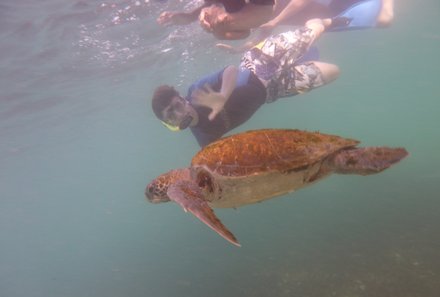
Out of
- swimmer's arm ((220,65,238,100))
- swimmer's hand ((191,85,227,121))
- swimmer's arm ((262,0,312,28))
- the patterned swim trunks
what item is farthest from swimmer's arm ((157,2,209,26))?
swimmer's arm ((262,0,312,28))

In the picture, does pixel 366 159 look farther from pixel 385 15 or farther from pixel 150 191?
pixel 385 15

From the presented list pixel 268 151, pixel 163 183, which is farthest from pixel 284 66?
pixel 163 183

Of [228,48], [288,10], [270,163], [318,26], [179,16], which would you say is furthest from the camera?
[288,10]

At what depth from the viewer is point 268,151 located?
9.91 ft

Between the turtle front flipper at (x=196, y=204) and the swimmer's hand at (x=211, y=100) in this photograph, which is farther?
the swimmer's hand at (x=211, y=100)

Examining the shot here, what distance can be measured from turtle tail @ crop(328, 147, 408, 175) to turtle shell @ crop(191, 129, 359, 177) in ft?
0.36

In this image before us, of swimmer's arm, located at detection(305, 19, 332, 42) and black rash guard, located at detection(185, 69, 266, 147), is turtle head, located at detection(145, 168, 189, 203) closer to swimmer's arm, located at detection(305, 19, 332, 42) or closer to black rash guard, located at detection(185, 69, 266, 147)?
black rash guard, located at detection(185, 69, 266, 147)

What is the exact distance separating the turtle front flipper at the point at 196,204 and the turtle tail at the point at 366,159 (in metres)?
1.41

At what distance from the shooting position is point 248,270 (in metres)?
10.0

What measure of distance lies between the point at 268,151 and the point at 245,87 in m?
3.19

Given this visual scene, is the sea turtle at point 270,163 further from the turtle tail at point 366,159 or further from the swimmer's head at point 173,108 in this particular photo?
the swimmer's head at point 173,108

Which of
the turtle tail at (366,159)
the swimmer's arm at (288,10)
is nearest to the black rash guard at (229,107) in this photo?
the turtle tail at (366,159)

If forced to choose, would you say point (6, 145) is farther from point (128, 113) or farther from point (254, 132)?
point (254, 132)

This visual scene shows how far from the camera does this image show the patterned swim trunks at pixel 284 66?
6422 millimetres
